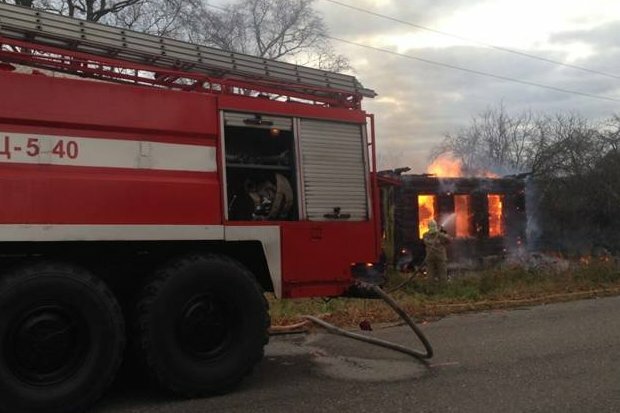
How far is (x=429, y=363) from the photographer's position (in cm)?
717

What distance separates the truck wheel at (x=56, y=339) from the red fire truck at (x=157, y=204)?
11 millimetres

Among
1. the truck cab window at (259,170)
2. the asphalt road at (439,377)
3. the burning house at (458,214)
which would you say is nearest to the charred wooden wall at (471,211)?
the burning house at (458,214)

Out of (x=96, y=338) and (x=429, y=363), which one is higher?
(x=96, y=338)

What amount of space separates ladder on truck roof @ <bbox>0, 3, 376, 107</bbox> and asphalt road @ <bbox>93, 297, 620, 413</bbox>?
2.78m

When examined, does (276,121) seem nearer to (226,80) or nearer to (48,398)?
(226,80)

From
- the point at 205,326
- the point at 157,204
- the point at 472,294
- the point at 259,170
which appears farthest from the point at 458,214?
the point at 157,204

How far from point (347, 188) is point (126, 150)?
228 centimetres

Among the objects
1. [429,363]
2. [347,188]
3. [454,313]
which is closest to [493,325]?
[454,313]

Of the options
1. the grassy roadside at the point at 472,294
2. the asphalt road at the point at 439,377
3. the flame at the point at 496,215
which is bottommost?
the asphalt road at the point at 439,377

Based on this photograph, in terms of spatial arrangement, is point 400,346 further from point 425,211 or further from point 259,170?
point 425,211

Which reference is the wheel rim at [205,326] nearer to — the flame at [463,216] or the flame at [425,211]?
the flame at [425,211]

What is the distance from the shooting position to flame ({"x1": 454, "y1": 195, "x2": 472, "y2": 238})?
62.0 feet

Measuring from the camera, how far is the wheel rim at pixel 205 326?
5.74 metres

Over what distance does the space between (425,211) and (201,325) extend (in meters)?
13.1
